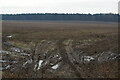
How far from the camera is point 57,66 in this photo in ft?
72.6

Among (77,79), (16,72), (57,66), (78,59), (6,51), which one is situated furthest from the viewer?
(6,51)

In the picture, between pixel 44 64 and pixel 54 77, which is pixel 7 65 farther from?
pixel 54 77

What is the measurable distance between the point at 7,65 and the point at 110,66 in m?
8.55

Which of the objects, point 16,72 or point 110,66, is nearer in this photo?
point 16,72

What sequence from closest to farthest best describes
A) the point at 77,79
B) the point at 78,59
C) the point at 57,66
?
the point at 77,79, the point at 57,66, the point at 78,59

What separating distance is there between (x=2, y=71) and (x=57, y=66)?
14.8 ft

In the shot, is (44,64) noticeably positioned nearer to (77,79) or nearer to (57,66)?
(57,66)

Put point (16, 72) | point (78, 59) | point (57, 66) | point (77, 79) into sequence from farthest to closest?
point (78, 59) < point (57, 66) < point (16, 72) < point (77, 79)

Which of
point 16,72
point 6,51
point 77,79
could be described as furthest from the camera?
point 6,51

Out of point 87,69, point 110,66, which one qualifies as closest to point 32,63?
point 87,69

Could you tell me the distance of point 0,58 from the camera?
25.7 m

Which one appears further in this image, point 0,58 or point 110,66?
point 0,58

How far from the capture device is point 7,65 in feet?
73.9

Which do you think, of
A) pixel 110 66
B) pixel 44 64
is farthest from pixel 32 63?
pixel 110 66
